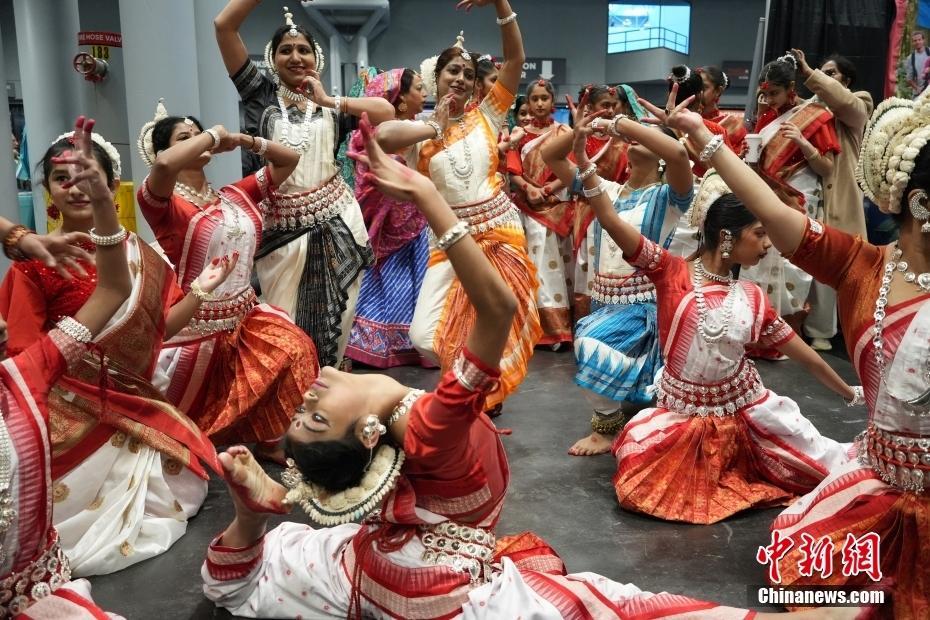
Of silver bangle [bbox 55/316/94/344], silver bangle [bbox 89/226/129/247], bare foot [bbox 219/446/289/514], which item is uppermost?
silver bangle [bbox 89/226/129/247]

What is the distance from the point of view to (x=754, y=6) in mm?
14578

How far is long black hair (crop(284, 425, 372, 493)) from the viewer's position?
1.76 metres

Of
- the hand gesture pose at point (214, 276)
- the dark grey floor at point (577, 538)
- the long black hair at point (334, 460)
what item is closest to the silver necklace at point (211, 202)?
the hand gesture pose at point (214, 276)

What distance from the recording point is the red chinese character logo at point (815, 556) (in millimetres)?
2008

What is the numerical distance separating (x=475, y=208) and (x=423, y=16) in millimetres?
12130

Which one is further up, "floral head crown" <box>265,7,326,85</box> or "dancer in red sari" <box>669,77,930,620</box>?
"floral head crown" <box>265,7,326,85</box>

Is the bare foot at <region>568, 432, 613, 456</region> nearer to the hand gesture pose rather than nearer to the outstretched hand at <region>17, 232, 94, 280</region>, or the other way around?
the hand gesture pose

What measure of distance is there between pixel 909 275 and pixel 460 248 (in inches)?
39.7

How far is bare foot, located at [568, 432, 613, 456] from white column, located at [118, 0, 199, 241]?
2.66 m

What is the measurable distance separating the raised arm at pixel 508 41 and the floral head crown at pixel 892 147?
175cm

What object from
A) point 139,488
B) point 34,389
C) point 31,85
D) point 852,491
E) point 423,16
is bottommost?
point 139,488

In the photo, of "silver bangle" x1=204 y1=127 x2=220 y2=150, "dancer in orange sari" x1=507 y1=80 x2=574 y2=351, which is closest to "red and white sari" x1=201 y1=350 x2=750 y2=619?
"silver bangle" x1=204 y1=127 x2=220 y2=150

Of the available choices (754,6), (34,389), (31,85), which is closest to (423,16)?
(754,6)

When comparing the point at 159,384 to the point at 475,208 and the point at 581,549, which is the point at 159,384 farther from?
the point at 581,549
